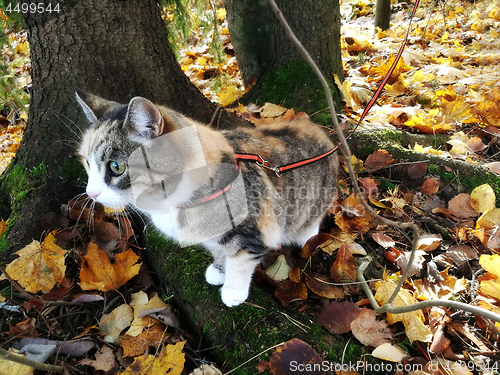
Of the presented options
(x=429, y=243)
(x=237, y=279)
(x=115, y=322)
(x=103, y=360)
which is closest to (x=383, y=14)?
(x=429, y=243)

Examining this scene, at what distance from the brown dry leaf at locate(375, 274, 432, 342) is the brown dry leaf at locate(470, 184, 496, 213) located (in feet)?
3.03

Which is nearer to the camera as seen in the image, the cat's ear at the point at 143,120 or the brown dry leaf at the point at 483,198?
the cat's ear at the point at 143,120

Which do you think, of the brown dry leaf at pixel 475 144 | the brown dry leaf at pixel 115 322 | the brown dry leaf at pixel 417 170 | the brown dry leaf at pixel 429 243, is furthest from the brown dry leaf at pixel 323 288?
the brown dry leaf at pixel 475 144

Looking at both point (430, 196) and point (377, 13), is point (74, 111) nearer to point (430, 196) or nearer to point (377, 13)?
point (430, 196)

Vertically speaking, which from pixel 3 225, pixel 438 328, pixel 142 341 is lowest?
pixel 438 328

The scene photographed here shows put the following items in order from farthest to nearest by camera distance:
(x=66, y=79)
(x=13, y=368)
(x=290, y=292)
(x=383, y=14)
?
(x=383, y=14) → (x=66, y=79) → (x=290, y=292) → (x=13, y=368)

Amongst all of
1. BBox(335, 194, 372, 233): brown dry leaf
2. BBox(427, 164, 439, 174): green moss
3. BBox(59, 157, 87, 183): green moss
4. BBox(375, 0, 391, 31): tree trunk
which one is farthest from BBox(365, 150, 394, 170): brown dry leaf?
BBox(375, 0, 391, 31): tree trunk

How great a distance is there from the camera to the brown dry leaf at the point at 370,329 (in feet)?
4.44

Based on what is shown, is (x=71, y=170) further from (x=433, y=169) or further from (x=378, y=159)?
(x=433, y=169)

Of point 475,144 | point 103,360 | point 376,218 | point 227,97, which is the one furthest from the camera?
point 227,97

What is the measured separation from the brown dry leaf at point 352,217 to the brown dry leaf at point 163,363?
119cm

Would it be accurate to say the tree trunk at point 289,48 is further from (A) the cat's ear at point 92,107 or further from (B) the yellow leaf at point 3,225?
(B) the yellow leaf at point 3,225

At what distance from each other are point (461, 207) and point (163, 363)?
6.66ft

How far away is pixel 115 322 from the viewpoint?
59.4 inches
